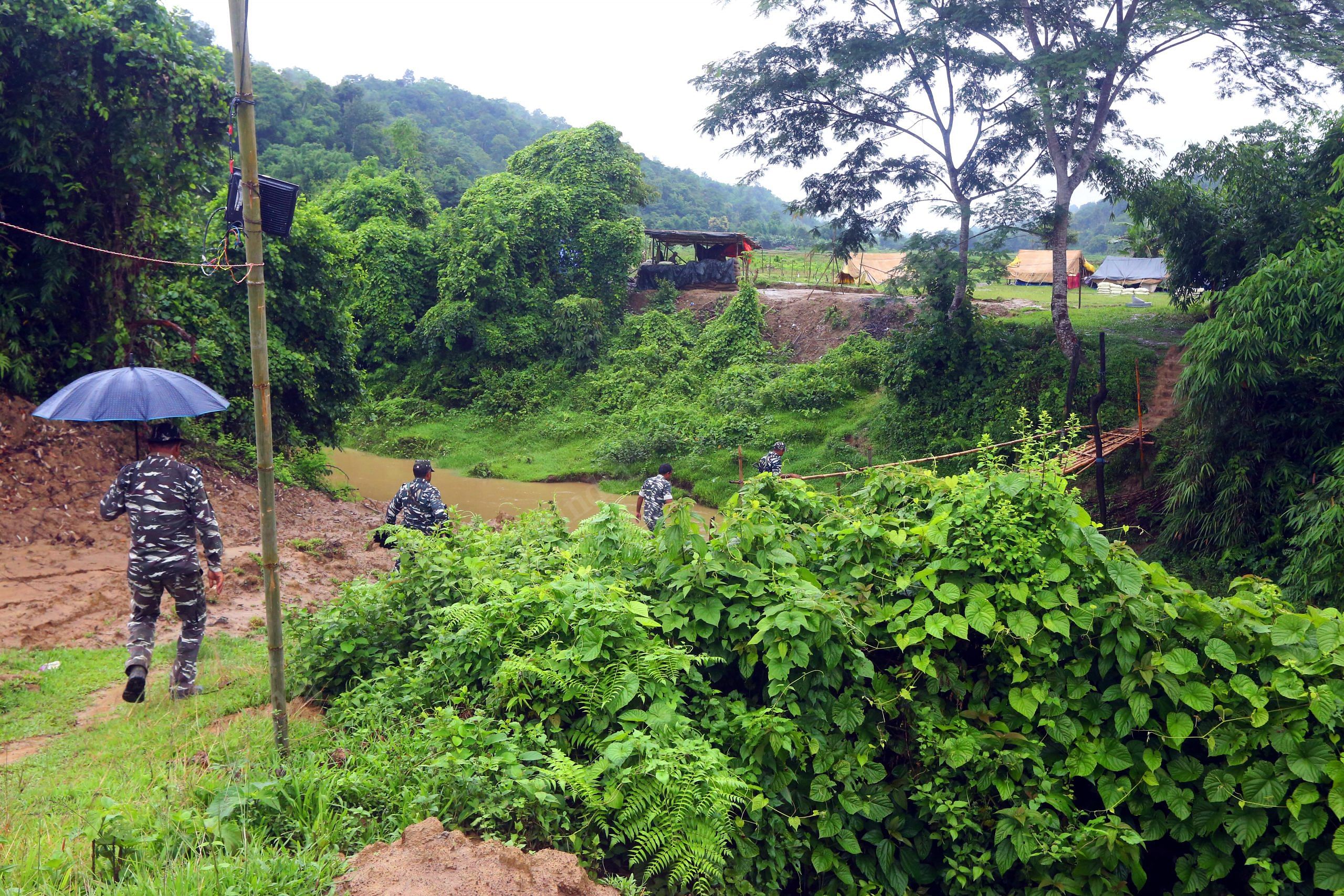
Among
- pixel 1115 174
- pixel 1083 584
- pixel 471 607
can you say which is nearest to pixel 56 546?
pixel 471 607

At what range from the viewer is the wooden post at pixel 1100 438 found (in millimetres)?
11635

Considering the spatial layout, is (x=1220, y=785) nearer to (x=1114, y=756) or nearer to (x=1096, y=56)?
(x=1114, y=756)

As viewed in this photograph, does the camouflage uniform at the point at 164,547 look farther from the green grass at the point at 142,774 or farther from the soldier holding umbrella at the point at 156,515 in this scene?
the green grass at the point at 142,774

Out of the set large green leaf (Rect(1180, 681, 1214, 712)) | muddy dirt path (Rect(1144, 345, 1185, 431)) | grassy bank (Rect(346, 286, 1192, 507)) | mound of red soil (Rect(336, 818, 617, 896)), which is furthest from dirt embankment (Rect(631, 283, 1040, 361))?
mound of red soil (Rect(336, 818, 617, 896))

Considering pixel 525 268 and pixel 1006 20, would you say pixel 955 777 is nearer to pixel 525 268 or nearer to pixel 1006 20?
pixel 1006 20

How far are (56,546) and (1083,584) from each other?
9298 millimetres

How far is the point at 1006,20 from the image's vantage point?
16062mm

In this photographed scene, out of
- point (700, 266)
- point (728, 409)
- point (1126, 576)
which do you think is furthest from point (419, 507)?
point (700, 266)

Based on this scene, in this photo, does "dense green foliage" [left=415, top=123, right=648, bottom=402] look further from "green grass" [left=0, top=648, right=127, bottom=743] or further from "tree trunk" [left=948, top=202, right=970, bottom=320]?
"green grass" [left=0, top=648, right=127, bottom=743]

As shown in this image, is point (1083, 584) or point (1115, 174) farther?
Answer: point (1115, 174)

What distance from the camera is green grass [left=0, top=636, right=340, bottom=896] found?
288cm

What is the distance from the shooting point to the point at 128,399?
213 inches

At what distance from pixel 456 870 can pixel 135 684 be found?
371cm

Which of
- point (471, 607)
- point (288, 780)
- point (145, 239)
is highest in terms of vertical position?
point (145, 239)
